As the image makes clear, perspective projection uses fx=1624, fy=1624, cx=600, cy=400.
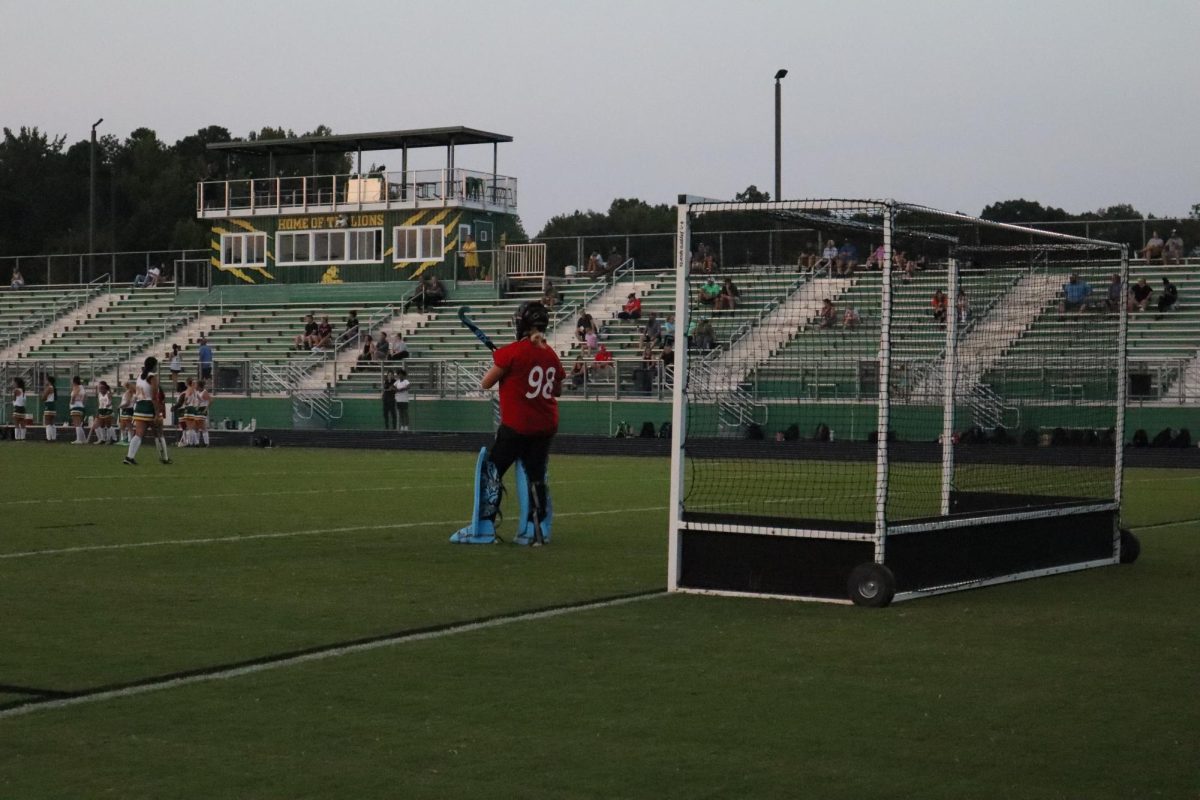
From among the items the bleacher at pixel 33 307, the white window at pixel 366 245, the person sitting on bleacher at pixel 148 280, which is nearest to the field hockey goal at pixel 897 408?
the white window at pixel 366 245

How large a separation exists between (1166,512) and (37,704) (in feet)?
47.3

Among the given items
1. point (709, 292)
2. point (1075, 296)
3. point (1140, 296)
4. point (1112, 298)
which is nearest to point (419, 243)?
point (1140, 296)

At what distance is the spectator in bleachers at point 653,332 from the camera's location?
39281 millimetres

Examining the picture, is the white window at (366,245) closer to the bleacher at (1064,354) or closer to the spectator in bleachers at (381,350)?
the spectator in bleachers at (381,350)

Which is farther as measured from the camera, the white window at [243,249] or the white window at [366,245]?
the white window at [243,249]

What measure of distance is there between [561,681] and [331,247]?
1910 inches

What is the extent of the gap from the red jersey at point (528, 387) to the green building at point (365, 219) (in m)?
37.1

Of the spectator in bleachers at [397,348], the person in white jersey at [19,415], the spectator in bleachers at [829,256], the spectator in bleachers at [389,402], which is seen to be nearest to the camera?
the spectator in bleachers at [829,256]

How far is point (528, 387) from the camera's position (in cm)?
1331

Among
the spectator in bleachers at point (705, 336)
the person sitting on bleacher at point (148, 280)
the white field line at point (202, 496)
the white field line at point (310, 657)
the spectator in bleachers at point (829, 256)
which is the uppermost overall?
the person sitting on bleacher at point (148, 280)

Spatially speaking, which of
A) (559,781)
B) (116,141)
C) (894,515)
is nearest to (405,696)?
(559,781)

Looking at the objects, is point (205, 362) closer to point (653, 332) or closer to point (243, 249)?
point (243, 249)

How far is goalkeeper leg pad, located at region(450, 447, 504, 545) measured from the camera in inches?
539

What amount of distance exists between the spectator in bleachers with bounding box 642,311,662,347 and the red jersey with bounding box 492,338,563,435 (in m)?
25.8
